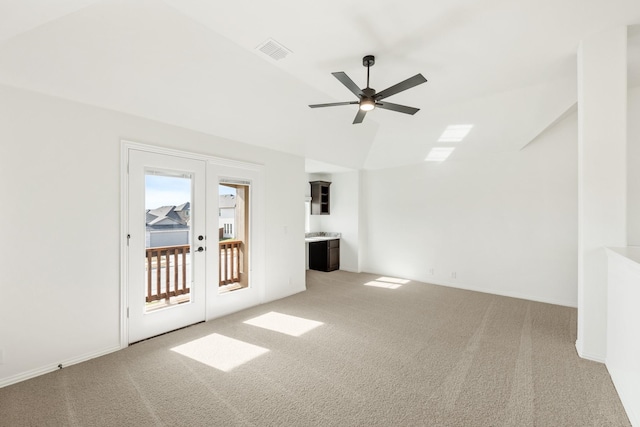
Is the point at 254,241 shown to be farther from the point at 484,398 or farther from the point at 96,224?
the point at 484,398

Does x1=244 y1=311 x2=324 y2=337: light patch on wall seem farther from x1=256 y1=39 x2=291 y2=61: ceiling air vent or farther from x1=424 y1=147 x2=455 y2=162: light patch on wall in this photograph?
x1=424 y1=147 x2=455 y2=162: light patch on wall

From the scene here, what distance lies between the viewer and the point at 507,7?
2057 mm

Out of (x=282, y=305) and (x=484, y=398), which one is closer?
(x=484, y=398)

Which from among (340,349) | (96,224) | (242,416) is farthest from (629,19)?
(96,224)

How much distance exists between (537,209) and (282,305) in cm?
441

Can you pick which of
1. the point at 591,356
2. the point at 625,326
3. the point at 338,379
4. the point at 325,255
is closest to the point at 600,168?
the point at 625,326

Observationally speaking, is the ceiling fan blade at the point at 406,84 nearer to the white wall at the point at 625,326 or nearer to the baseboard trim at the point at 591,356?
the white wall at the point at 625,326

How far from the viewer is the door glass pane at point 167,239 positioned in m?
3.16

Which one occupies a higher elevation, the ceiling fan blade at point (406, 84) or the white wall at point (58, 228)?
the ceiling fan blade at point (406, 84)

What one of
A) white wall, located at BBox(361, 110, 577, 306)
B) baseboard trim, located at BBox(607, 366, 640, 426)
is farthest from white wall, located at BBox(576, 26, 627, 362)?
white wall, located at BBox(361, 110, 577, 306)

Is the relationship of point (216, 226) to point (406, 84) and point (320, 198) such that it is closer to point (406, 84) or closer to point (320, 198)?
point (406, 84)

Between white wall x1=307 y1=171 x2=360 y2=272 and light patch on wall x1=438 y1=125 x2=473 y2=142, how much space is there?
2.26 metres

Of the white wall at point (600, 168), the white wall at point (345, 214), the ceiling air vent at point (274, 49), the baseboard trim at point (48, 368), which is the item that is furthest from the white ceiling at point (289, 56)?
the white wall at point (345, 214)

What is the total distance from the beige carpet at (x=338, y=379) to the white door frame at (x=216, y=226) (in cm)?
28
